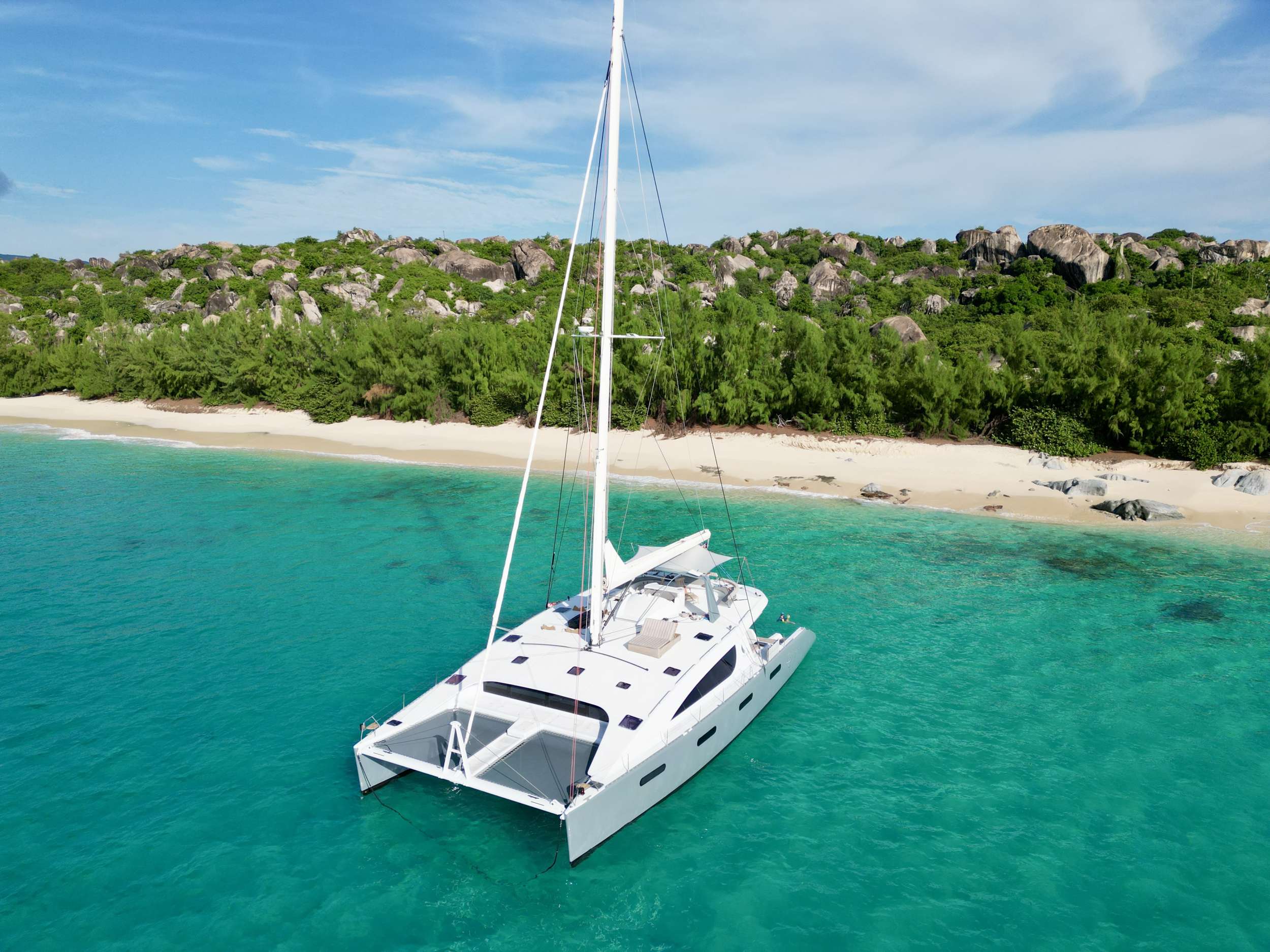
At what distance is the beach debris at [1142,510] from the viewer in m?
30.0

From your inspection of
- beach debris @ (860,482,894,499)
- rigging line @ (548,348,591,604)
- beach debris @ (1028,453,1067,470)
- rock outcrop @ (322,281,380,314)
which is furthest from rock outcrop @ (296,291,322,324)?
beach debris @ (1028,453,1067,470)

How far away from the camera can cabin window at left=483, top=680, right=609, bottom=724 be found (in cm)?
1203

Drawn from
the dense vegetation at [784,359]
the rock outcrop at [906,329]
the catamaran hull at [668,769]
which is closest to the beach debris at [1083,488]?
the dense vegetation at [784,359]

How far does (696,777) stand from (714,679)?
172 centimetres

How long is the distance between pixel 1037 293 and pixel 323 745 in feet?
247

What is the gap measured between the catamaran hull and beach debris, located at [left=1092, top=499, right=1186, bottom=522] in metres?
22.5

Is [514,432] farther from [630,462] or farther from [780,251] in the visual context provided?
[780,251]

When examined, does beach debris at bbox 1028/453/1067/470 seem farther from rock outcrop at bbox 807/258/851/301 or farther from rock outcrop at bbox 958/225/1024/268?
rock outcrop at bbox 958/225/1024/268

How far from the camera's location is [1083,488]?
107ft

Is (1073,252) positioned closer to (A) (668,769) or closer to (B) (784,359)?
(B) (784,359)

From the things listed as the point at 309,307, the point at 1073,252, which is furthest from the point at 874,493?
the point at 309,307

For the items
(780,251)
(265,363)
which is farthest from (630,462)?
(780,251)

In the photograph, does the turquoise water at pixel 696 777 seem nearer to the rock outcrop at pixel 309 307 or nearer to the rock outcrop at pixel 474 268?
the rock outcrop at pixel 309 307

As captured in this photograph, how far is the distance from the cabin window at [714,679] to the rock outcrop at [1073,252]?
76802mm
